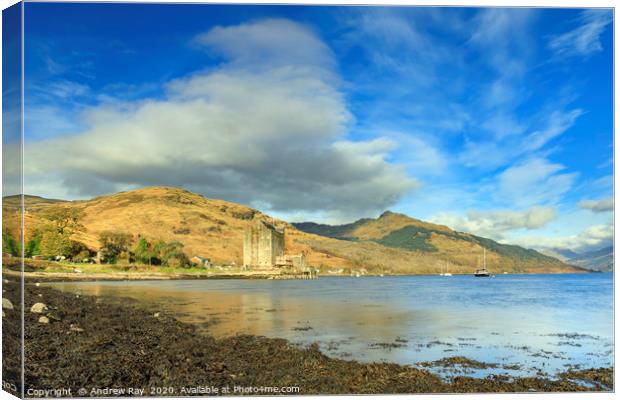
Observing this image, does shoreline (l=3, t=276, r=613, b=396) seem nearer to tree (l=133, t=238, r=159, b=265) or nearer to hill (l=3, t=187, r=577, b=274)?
tree (l=133, t=238, r=159, b=265)

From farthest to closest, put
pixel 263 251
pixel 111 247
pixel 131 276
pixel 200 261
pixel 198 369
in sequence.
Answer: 1. pixel 200 261
2. pixel 263 251
3. pixel 111 247
4. pixel 131 276
5. pixel 198 369

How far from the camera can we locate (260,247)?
95500 mm

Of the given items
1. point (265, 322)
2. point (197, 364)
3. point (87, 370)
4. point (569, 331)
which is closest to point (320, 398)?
point (197, 364)

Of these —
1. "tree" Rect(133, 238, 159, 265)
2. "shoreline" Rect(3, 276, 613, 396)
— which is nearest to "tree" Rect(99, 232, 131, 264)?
"tree" Rect(133, 238, 159, 265)

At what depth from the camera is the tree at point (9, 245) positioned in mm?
6508

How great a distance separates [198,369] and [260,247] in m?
88.9

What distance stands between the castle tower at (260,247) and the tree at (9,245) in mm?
87833

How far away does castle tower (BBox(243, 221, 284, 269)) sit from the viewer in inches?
3735

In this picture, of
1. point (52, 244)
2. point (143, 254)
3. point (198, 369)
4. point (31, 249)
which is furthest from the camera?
point (143, 254)

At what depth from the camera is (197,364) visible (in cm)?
755

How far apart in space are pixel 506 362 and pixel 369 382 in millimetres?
4554

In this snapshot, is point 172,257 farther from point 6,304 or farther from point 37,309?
point 6,304

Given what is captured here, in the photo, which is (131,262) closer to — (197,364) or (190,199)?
(197,364)

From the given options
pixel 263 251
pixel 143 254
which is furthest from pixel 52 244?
pixel 263 251
